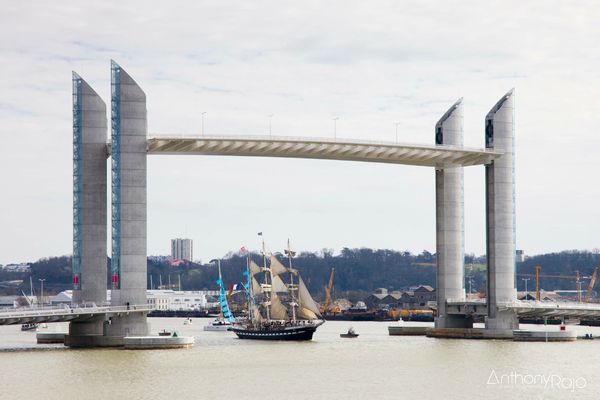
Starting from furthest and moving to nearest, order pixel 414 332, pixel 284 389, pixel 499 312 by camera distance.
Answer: pixel 414 332 < pixel 499 312 < pixel 284 389

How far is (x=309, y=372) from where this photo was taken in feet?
214

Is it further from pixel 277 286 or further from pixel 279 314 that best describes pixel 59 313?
pixel 279 314

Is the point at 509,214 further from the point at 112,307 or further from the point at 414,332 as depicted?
the point at 112,307

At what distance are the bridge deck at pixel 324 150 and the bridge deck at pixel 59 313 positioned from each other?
11660 mm

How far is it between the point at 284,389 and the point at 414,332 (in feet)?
180

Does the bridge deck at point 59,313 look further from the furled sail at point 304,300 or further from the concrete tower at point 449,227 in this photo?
the concrete tower at point 449,227

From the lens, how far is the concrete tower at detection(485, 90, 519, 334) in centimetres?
9869

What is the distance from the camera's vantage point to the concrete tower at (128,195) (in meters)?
83.4

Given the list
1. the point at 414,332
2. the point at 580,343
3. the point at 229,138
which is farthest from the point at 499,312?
the point at 229,138

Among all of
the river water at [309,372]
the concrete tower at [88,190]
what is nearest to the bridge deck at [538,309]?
the river water at [309,372]

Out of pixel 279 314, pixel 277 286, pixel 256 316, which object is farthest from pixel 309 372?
pixel 256 316

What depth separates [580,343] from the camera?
9288cm

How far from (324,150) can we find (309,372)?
31.0 m

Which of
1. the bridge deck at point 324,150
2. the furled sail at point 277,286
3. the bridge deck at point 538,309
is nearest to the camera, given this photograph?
the bridge deck at point 324,150
